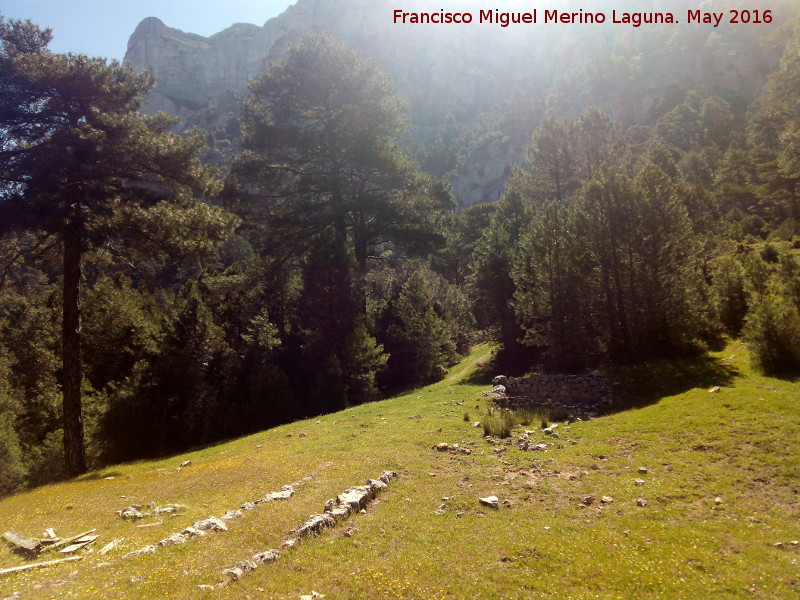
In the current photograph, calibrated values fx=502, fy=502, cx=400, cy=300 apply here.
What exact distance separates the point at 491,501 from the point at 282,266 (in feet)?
83.1

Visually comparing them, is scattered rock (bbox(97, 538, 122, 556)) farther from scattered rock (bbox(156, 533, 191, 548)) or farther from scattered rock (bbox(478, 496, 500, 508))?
scattered rock (bbox(478, 496, 500, 508))

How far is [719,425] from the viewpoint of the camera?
13750mm

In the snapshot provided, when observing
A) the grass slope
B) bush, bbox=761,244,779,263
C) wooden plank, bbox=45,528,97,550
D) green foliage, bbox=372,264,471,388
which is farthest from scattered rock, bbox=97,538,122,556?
bush, bbox=761,244,779,263

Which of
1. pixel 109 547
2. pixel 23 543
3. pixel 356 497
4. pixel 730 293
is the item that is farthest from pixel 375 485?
pixel 730 293

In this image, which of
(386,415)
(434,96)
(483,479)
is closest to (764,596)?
(483,479)

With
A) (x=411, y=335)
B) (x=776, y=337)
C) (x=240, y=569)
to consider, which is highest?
(x=776, y=337)

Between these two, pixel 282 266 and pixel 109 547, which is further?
pixel 282 266

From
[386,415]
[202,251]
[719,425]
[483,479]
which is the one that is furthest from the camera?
[386,415]

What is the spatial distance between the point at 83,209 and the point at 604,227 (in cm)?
2180

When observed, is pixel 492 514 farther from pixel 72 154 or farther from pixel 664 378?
pixel 72 154

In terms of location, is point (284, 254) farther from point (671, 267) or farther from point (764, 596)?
point (764, 596)

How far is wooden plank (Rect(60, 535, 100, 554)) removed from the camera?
853 centimetres

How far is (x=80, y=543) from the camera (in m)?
8.82

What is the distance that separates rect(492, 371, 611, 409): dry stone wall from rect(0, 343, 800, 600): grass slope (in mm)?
2693
